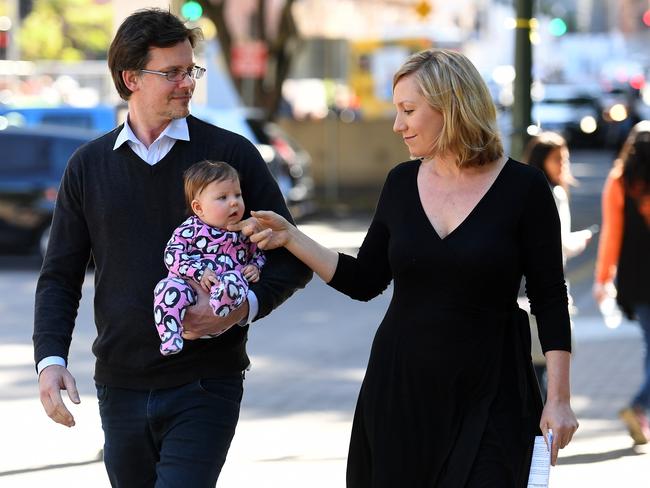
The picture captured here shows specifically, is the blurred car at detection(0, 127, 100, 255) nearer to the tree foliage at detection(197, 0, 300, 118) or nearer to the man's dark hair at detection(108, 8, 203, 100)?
the tree foliage at detection(197, 0, 300, 118)

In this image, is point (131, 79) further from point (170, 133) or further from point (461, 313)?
point (461, 313)

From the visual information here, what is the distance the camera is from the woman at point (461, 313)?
373cm

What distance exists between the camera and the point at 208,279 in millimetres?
3658

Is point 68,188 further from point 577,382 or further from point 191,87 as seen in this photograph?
point 577,382

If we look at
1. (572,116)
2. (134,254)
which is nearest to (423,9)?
(134,254)

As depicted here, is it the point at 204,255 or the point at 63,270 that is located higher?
the point at 204,255

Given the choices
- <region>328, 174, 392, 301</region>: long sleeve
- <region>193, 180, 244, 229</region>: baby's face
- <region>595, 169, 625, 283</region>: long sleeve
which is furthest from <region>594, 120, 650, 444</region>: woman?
<region>193, 180, 244, 229</region>: baby's face

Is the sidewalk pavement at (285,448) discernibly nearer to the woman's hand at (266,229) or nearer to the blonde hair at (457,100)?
the woman's hand at (266,229)

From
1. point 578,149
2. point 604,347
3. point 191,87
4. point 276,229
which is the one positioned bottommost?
point 578,149

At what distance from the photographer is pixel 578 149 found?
1698 inches

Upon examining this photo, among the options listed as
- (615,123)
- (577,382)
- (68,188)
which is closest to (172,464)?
(68,188)

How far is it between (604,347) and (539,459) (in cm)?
738

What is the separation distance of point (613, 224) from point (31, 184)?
399 inches

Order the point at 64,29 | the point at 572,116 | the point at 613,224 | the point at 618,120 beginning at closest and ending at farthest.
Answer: the point at 613,224, the point at 618,120, the point at 572,116, the point at 64,29
